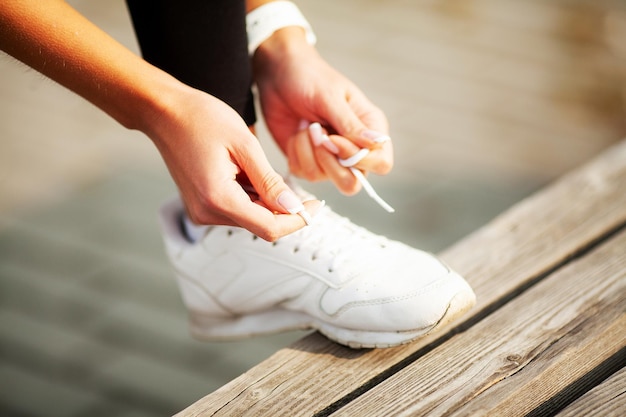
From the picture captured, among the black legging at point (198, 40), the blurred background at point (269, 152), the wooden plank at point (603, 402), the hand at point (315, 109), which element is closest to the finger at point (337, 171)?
the hand at point (315, 109)

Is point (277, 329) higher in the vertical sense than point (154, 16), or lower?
lower

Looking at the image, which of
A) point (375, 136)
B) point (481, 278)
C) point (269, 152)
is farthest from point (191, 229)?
point (269, 152)

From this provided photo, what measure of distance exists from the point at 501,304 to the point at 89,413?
0.92 meters

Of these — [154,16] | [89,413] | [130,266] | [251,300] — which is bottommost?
[89,413]

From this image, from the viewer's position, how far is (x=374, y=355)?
34.1 inches

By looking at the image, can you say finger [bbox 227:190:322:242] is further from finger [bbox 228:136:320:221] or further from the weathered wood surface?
the weathered wood surface

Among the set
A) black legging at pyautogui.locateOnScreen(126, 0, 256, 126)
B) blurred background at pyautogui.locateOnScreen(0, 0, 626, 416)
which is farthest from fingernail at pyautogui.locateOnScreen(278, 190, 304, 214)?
blurred background at pyautogui.locateOnScreen(0, 0, 626, 416)

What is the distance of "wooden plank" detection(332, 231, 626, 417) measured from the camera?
772mm

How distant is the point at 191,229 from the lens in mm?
1054

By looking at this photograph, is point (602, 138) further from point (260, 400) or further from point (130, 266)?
point (260, 400)

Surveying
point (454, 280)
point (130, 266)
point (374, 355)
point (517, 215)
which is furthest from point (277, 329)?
point (130, 266)

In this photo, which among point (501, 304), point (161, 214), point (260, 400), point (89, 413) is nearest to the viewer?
point (260, 400)

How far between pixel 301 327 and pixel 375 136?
0.28m

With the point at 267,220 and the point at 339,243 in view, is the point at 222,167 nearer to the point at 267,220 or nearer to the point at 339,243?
the point at 267,220
